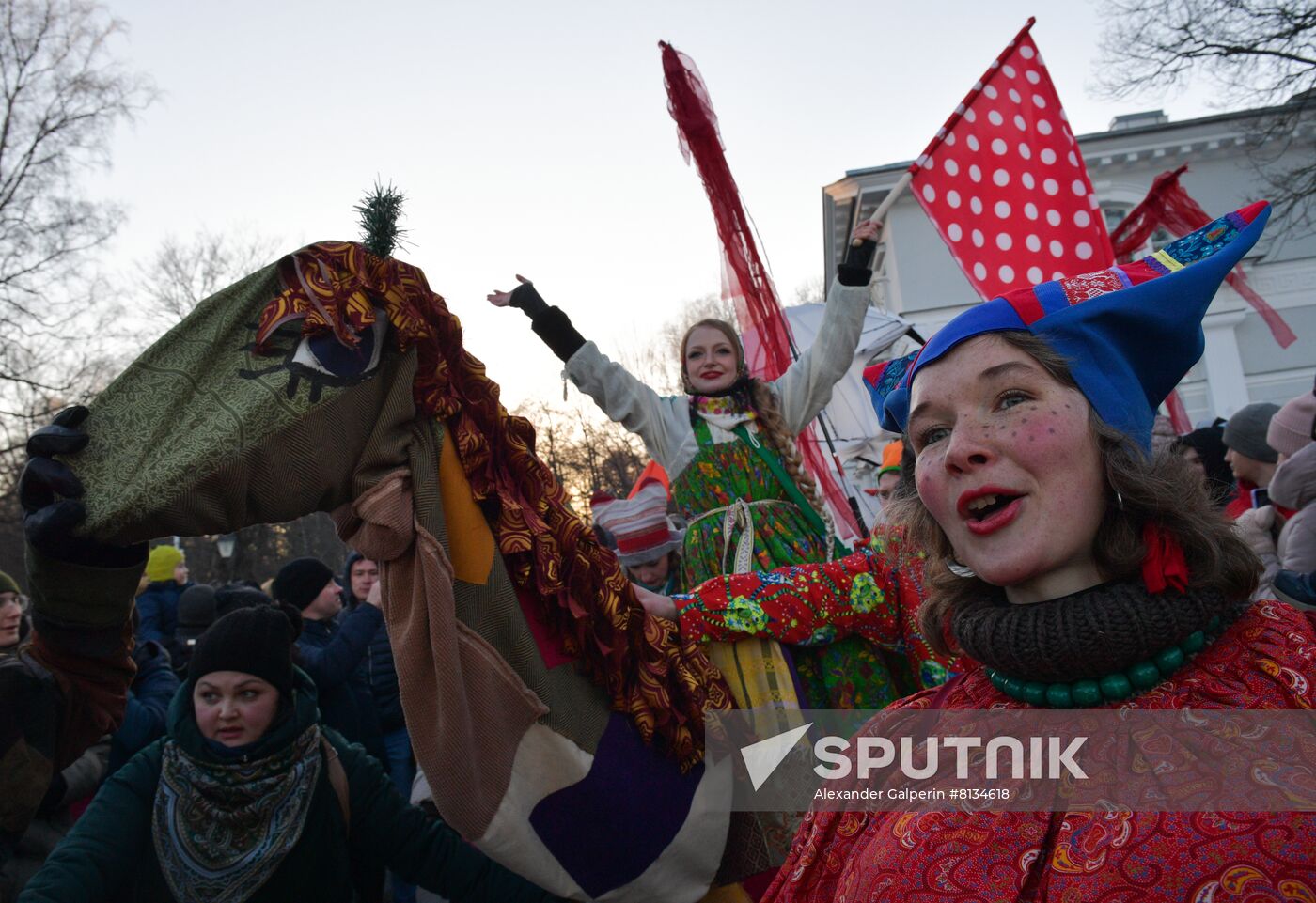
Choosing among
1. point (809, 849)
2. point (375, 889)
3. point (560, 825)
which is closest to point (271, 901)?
point (375, 889)

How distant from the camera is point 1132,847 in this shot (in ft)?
3.68

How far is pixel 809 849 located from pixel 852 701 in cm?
125

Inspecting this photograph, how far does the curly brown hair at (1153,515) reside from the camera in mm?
1322

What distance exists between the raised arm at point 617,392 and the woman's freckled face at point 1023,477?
2.02 metres

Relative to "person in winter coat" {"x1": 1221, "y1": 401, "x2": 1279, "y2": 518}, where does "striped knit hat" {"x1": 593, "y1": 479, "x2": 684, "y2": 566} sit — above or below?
above

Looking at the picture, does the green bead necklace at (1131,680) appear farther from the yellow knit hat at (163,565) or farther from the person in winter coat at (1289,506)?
the yellow knit hat at (163,565)

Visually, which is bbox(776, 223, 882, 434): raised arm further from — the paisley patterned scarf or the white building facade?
the white building facade

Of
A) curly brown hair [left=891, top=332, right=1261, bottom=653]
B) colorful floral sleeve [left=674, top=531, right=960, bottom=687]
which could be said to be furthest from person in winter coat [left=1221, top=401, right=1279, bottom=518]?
curly brown hair [left=891, top=332, right=1261, bottom=653]

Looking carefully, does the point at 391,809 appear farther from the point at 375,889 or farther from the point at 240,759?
the point at 240,759

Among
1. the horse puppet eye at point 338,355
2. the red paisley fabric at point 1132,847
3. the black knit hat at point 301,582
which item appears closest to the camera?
the red paisley fabric at point 1132,847

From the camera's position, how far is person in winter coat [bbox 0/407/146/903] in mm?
1584

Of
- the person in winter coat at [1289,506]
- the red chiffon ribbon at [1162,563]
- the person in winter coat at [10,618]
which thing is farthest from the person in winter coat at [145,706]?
the person in winter coat at [1289,506]

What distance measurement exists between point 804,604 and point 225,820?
72.7 inches

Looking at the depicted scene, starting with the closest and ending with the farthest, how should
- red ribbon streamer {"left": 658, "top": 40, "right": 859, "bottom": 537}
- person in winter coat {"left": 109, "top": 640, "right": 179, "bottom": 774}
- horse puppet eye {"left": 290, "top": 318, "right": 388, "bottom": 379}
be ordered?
horse puppet eye {"left": 290, "top": 318, "right": 388, "bottom": 379} → red ribbon streamer {"left": 658, "top": 40, "right": 859, "bottom": 537} → person in winter coat {"left": 109, "top": 640, "right": 179, "bottom": 774}
